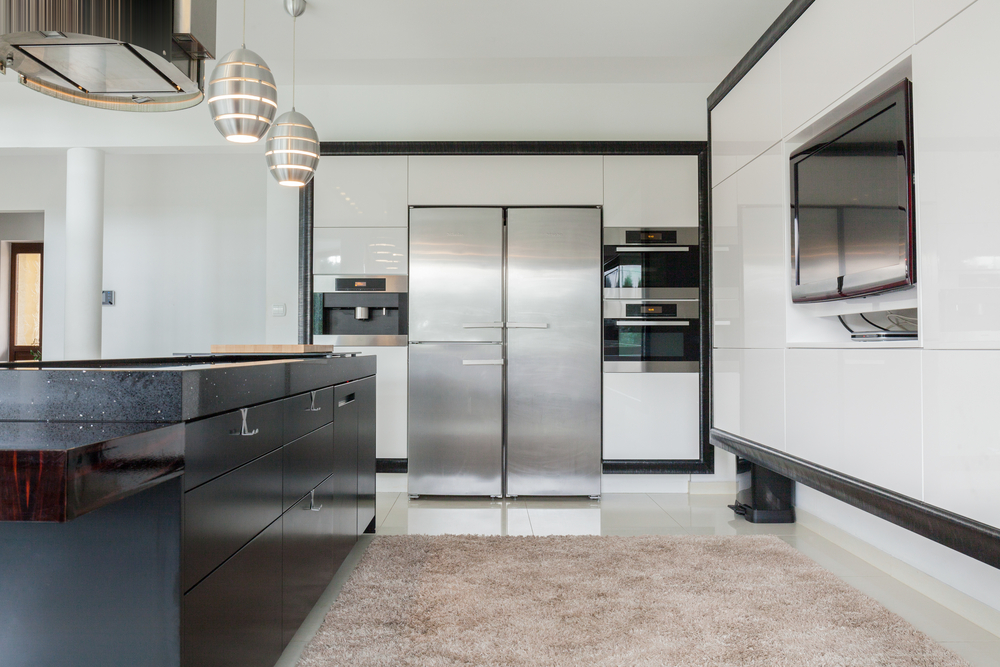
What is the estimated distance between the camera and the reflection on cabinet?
1.25 m

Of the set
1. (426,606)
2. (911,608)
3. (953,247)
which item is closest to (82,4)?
(426,606)

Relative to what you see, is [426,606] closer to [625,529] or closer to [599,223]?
[625,529]

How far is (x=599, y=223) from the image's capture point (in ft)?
12.8

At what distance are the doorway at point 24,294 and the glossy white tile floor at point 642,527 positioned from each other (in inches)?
207

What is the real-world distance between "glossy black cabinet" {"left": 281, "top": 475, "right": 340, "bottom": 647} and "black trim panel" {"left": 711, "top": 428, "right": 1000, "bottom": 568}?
5.94ft

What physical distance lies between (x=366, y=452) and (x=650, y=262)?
2112mm

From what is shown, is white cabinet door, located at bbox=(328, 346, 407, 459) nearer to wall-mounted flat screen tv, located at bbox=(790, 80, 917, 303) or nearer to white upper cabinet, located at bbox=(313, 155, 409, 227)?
white upper cabinet, located at bbox=(313, 155, 409, 227)

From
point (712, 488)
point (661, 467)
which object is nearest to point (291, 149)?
point (661, 467)

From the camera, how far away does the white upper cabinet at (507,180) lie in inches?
155

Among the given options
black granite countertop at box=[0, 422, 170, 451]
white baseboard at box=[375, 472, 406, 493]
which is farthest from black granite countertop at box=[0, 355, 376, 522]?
white baseboard at box=[375, 472, 406, 493]

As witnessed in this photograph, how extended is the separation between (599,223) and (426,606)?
8.27 ft

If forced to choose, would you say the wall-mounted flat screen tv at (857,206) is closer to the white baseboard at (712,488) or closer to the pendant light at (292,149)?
the white baseboard at (712,488)

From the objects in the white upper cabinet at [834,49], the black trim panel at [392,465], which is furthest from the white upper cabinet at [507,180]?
the black trim panel at [392,465]

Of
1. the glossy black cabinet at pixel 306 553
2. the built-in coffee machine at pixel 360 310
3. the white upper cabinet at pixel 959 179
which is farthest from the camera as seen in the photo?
the built-in coffee machine at pixel 360 310
